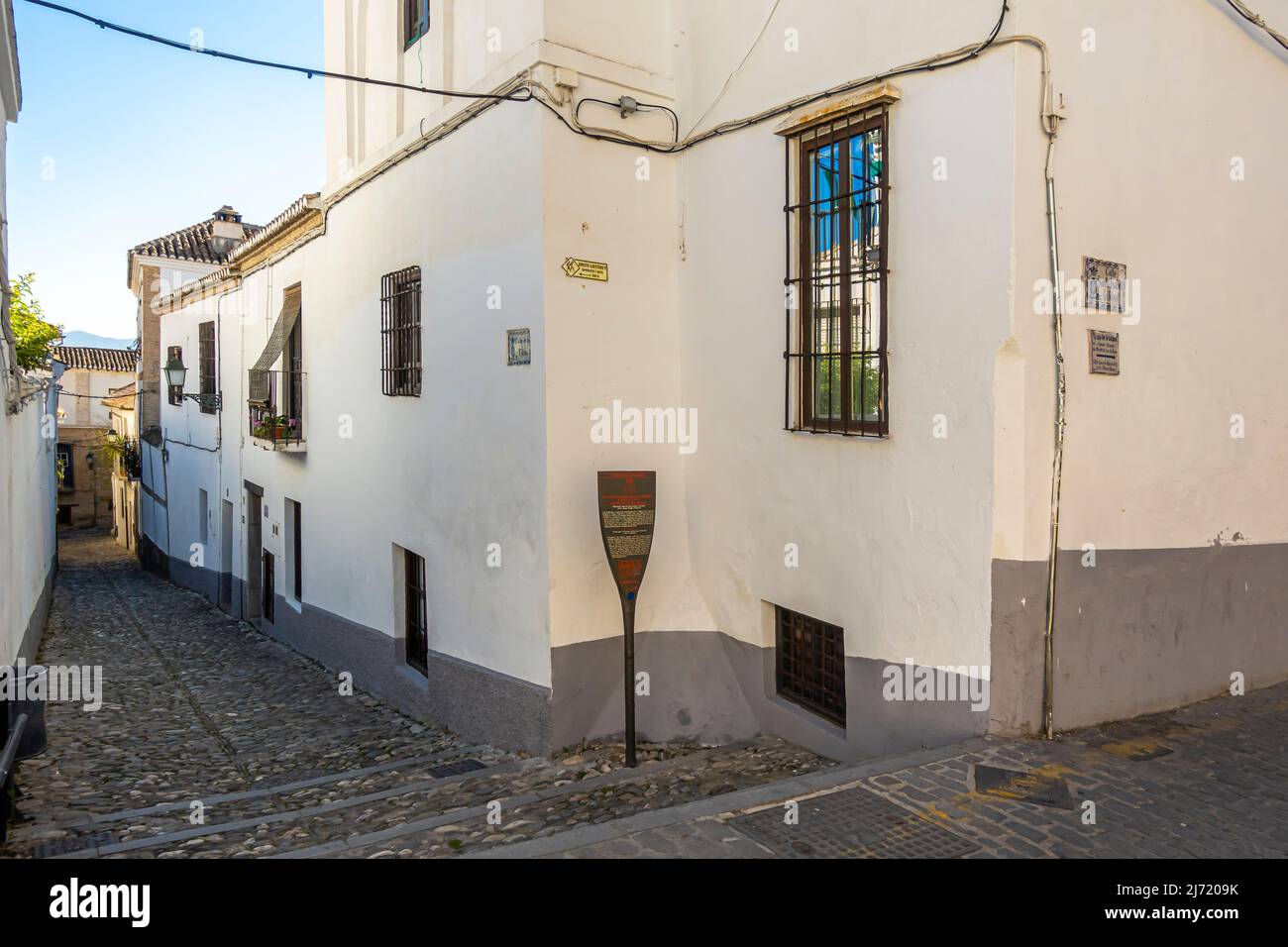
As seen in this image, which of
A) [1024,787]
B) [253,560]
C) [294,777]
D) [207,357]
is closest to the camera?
[1024,787]

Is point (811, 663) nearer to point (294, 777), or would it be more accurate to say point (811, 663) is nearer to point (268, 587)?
point (294, 777)

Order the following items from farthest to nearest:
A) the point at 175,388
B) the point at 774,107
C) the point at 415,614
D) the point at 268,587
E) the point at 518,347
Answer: the point at 175,388, the point at 268,587, the point at 415,614, the point at 518,347, the point at 774,107

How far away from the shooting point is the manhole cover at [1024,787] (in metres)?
4.11

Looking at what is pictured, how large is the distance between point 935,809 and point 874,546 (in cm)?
178

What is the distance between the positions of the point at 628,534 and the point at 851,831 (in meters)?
2.79

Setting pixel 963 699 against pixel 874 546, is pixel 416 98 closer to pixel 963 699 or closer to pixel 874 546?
pixel 874 546

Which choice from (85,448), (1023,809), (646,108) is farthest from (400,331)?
(85,448)

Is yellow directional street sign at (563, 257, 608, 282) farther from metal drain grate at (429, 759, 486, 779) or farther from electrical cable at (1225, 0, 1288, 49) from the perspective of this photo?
electrical cable at (1225, 0, 1288, 49)

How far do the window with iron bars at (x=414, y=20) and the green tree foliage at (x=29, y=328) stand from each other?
1365 centimetres

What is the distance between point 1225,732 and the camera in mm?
5180

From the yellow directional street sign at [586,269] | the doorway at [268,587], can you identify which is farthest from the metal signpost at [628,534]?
the doorway at [268,587]

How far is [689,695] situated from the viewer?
6973mm

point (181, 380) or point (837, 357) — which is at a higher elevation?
point (181, 380)
